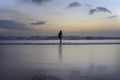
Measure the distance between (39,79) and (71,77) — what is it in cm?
97

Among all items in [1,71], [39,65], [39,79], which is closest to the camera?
[39,79]

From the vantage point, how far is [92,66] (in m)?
11.2

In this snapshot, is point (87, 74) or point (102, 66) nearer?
point (87, 74)

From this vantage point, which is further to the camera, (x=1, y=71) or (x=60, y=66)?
(x=60, y=66)

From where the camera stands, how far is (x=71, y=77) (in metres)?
8.66

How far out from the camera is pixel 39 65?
11453 mm

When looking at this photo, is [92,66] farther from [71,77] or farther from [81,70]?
[71,77]

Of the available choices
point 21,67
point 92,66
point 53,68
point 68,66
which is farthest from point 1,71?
point 92,66

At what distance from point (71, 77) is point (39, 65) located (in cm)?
301

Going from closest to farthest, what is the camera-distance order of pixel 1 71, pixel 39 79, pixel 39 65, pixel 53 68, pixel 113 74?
1. pixel 39 79
2. pixel 113 74
3. pixel 1 71
4. pixel 53 68
5. pixel 39 65

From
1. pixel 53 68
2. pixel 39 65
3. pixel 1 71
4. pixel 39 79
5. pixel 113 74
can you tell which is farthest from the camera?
pixel 39 65

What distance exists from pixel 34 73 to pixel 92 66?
2665 millimetres

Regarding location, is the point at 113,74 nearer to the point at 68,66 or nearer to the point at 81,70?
the point at 81,70

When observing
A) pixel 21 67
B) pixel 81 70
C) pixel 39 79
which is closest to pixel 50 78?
pixel 39 79
